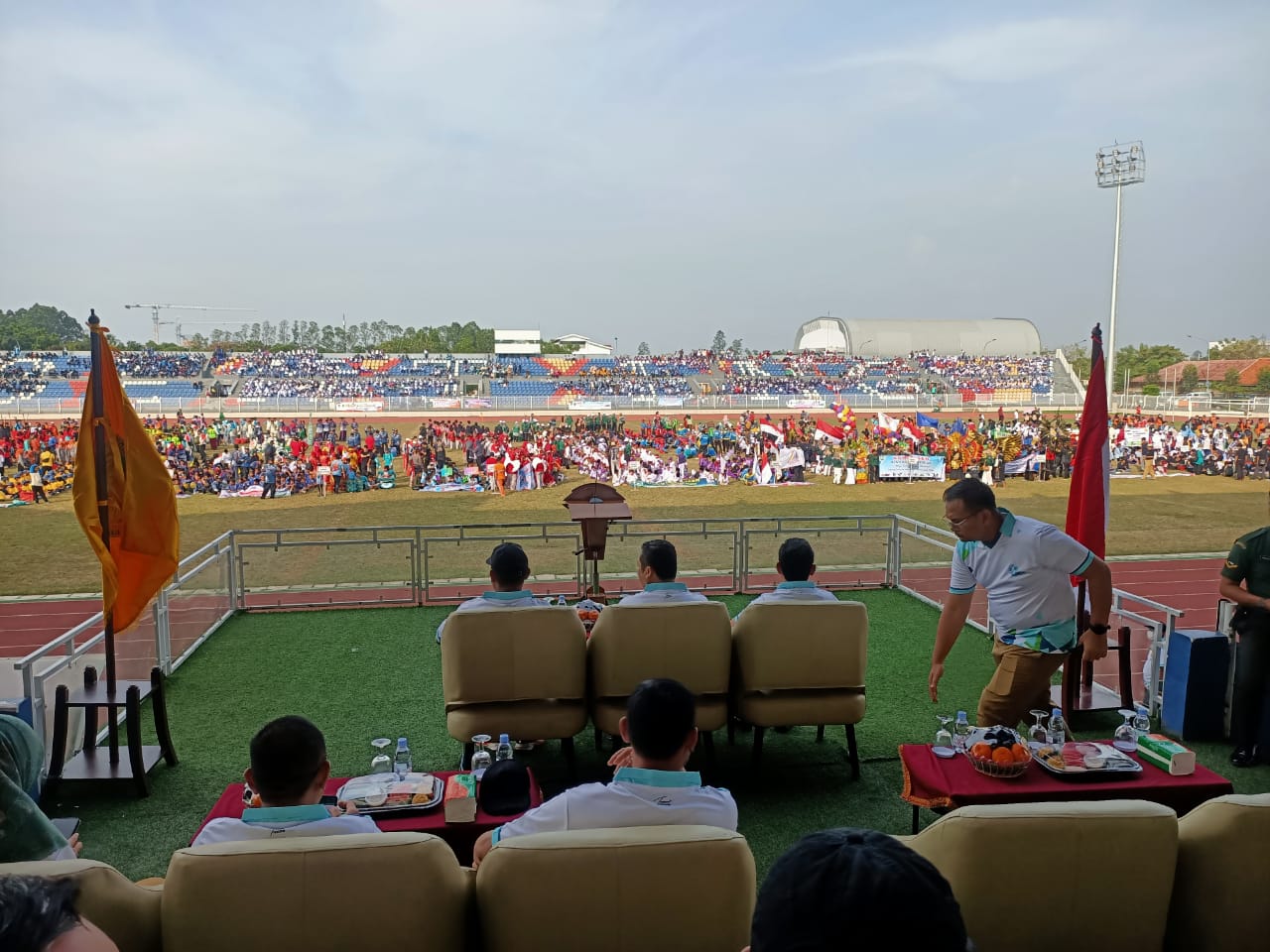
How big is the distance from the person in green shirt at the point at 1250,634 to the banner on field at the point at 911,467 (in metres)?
18.1

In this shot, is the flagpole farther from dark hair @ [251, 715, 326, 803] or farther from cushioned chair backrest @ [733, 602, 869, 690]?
cushioned chair backrest @ [733, 602, 869, 690]

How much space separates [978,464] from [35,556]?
21.2 m

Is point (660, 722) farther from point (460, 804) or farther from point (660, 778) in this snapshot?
point (460, 804)

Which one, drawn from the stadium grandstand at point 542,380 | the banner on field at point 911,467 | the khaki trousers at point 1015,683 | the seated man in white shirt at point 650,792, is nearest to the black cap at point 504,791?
A: the seated man in white shirt at point 650,792

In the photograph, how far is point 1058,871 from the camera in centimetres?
208

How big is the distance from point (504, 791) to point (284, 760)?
96 centimetres

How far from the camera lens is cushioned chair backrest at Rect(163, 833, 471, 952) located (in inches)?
77.0

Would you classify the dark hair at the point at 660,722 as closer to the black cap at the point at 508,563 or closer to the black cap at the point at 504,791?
the black cap at the point at 504,791

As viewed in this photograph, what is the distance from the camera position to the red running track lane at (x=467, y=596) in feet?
25.0

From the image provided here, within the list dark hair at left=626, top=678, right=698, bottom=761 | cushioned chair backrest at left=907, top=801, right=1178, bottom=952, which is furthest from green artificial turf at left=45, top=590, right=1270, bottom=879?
cushioned chair backrest at left=907, top=801, right=1178, bottom=952

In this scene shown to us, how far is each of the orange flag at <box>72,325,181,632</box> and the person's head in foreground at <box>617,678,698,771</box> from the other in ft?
10.7

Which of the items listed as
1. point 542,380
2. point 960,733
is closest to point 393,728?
point 960,733

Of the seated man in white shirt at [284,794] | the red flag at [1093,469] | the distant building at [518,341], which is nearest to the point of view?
the seated man in white shirt at [284,794]

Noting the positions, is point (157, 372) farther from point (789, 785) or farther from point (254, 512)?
point (789, 785)
